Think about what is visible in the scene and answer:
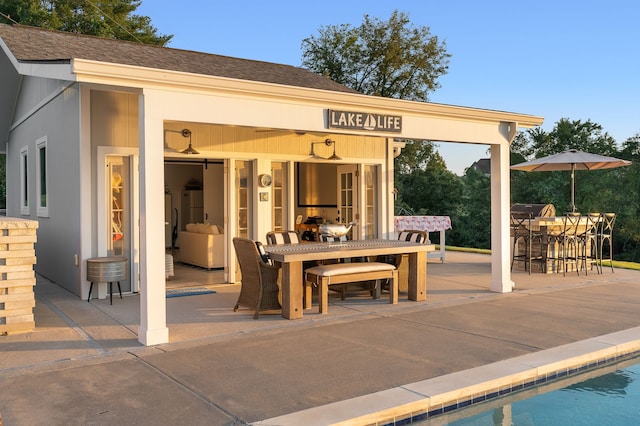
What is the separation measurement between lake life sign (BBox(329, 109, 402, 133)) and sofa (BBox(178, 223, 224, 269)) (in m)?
4.59

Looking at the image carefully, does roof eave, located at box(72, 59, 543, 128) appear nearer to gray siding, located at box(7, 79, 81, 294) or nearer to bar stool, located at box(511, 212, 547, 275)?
bar stool, located at box(511, 212, 547, 275)

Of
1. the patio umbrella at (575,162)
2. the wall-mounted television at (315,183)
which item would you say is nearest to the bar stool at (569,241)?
the patio umbrella at (575,162)

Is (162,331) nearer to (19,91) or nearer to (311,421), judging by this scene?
(311,421)

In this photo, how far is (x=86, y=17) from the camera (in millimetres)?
21422

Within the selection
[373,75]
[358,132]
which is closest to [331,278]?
[358,132]

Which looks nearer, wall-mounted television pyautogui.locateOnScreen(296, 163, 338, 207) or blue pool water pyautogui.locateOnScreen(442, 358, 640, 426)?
blue pool water pyautogui.locateOnScreen(442, 358, 640, 426)

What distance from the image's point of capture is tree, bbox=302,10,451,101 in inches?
A: 906

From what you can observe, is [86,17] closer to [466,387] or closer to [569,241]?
[569,241]

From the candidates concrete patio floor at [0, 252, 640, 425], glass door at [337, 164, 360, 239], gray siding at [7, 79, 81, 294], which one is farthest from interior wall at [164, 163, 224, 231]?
concrete patio floor at [0, 252, 640, 425]

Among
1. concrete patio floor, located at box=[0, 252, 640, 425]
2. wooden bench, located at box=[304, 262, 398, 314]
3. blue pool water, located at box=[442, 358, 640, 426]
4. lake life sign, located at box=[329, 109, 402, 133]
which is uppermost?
lake life sign, located at box=[329, 109, 402, 133]

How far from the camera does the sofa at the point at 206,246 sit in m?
10.3

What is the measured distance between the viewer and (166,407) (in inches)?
140

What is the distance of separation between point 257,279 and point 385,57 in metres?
18.4

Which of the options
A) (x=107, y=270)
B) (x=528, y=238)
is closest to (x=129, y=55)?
(x=107, y=270)
